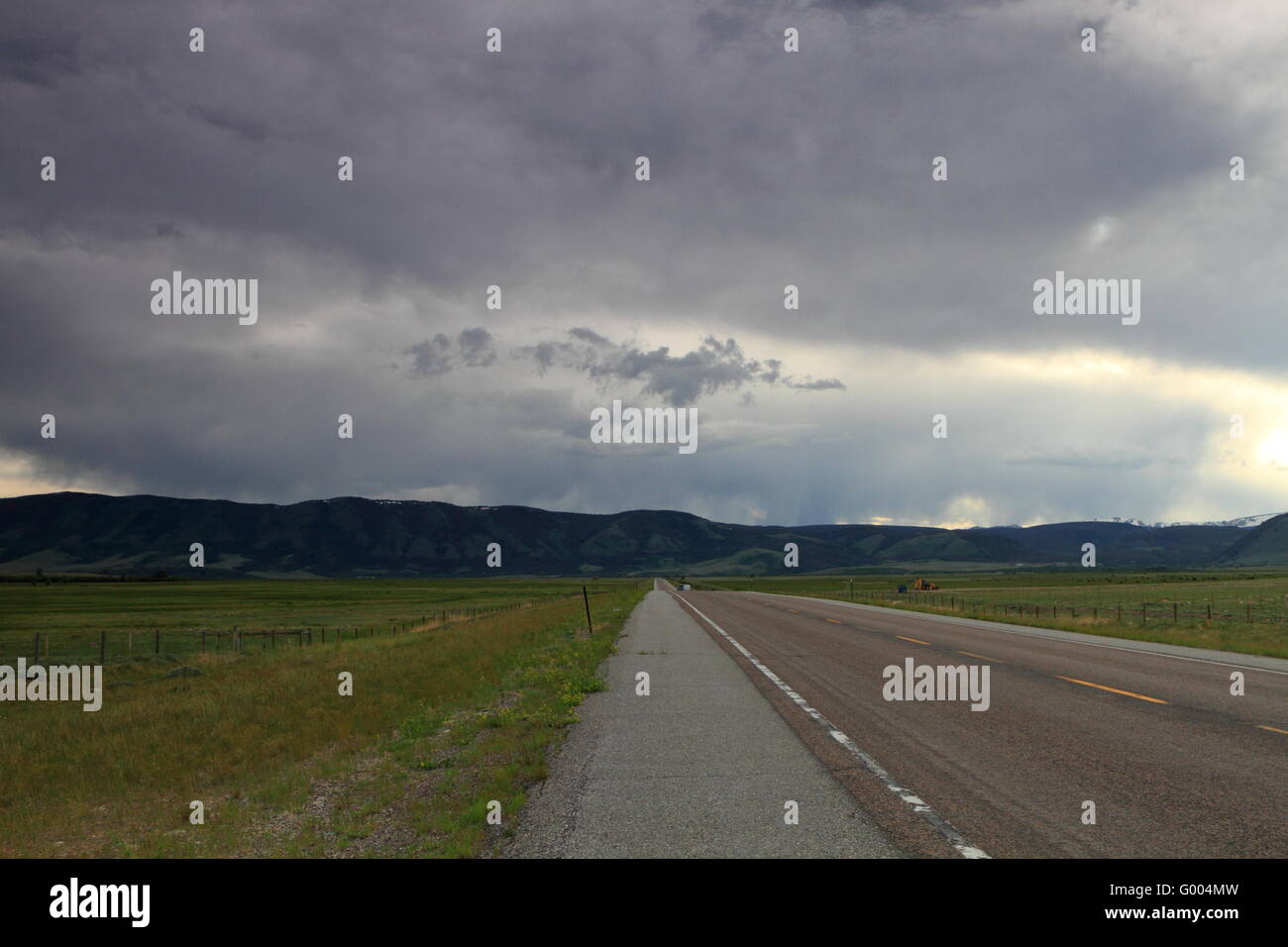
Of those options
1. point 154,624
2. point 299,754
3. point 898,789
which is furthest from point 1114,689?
point 154,624

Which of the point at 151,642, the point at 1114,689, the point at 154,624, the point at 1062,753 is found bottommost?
the point at 154,624

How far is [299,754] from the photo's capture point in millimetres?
15000

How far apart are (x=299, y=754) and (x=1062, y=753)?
496 inches

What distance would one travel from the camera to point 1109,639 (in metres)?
26.3

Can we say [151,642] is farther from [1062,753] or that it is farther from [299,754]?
[1062,753]

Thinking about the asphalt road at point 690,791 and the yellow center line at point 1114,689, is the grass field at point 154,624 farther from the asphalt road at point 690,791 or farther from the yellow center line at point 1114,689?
the yellow center line at point 1114,689

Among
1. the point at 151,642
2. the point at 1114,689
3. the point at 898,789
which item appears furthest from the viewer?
the point at 151,642

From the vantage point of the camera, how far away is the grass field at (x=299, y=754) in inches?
335

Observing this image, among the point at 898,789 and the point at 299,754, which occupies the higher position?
the point at 898,789

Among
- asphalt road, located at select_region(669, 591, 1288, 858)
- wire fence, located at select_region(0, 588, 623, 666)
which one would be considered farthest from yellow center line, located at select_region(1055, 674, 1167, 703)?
wire fence, located at select_region(0, 588, 623, 666)

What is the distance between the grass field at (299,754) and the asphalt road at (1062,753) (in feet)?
11.8
